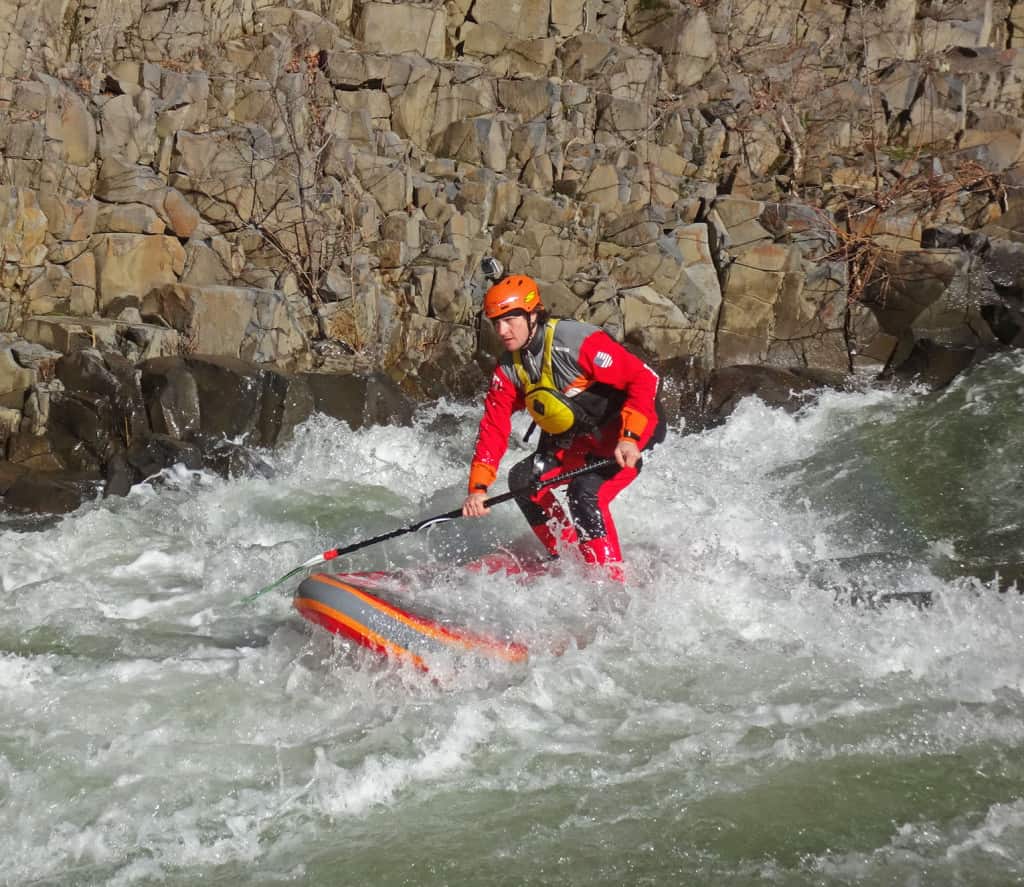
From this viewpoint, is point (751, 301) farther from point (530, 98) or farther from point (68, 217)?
point (68, 217)

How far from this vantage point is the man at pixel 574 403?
523 cm

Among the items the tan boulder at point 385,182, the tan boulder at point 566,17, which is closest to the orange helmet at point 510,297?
the tan boulder at point 385,182

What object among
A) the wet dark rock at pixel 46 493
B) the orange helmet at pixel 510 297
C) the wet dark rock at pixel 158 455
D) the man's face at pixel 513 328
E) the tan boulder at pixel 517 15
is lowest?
the wet dark rock at pixel 46 493

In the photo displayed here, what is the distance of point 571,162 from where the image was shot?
13.9 m

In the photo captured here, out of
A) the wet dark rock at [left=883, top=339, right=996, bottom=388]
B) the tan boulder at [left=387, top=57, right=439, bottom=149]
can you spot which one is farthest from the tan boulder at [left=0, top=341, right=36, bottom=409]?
the wet dark rock at [left=883, top=339, right=996, bottom=388]

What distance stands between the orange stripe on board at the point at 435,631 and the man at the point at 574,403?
0.64 metres

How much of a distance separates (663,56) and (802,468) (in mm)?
9767

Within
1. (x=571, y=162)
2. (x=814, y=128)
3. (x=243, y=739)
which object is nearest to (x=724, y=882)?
(x=243, y=739)

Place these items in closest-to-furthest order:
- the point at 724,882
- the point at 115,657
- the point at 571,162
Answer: the point at 724,882 → the point at 115,657 → the point at 571,162

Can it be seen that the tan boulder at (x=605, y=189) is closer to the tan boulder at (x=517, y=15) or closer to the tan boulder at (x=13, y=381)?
the tan boulder at (x=517, y=15)

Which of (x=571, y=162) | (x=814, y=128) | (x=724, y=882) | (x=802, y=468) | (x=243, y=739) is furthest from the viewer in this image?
(x=814, y=128)

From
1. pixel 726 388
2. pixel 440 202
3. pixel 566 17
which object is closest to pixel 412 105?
pixel 440 202

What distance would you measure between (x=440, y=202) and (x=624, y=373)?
787 cm

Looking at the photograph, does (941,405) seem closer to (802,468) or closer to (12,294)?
(802,468)
